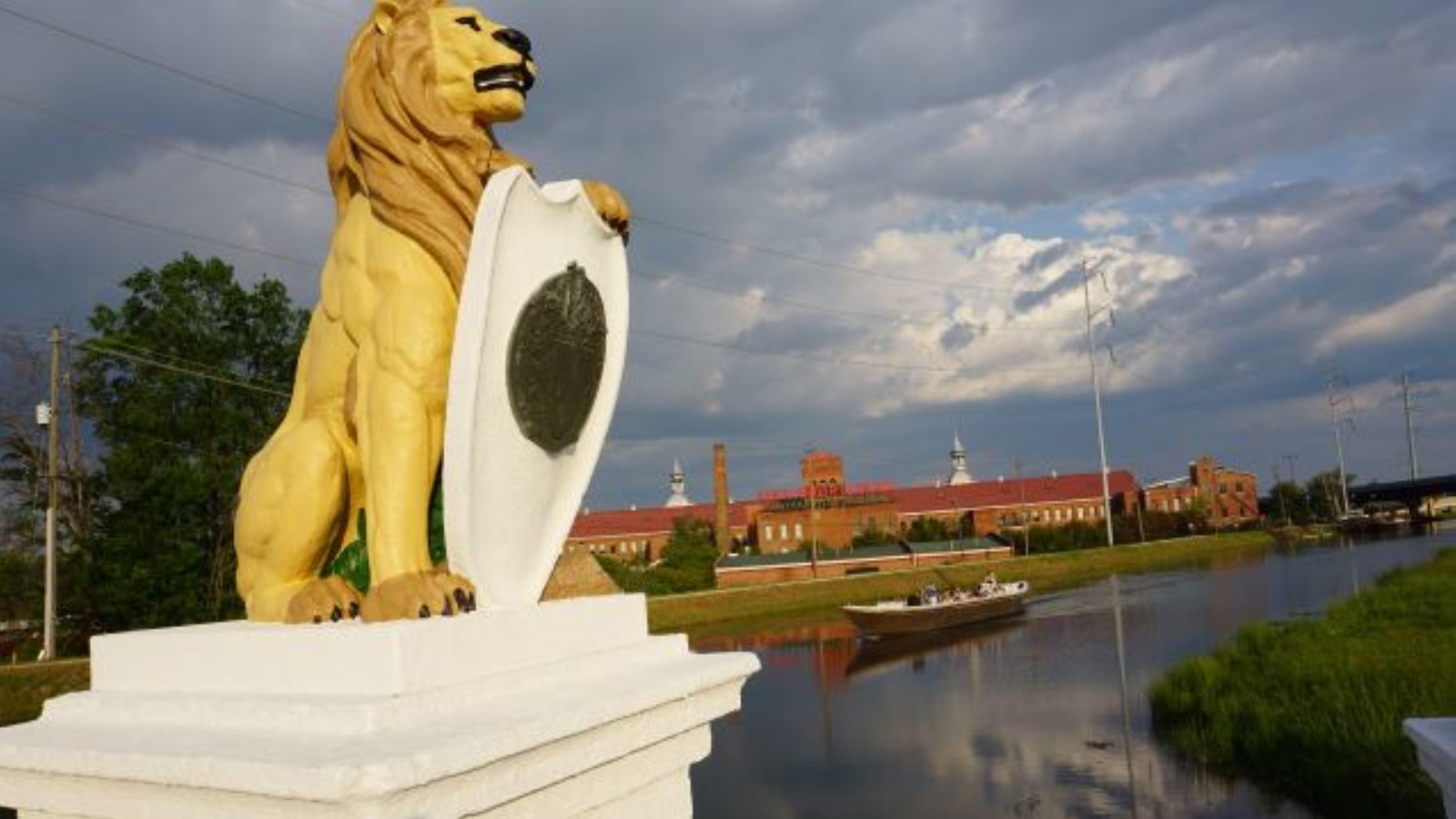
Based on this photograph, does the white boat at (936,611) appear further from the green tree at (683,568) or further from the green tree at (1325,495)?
the green tree at (1325,495)

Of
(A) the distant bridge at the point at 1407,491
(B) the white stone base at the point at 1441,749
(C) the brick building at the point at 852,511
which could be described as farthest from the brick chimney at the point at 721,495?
(A) the distant bridge at the point at 1407,491

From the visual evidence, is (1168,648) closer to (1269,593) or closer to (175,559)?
(1269,593)

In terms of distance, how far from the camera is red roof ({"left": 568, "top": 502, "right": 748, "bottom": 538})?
2462 inches

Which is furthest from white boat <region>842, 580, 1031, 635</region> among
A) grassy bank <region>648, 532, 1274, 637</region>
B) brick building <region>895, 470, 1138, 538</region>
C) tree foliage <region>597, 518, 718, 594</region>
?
brick building <region>895, 470, 1138, 538</region>

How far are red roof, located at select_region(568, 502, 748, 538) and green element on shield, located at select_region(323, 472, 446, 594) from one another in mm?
59411

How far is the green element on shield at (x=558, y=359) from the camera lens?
2.47 metres

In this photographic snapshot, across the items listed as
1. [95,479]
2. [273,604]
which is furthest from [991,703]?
[95,479]

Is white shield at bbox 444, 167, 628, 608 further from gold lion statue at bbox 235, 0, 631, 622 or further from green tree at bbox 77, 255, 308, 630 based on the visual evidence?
green tree at bbox 77, 255, 308, 630

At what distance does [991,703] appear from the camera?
15117 mm

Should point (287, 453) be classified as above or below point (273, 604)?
above

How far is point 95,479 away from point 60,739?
2232 centimetres

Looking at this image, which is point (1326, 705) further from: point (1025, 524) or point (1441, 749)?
point (1025, 524)

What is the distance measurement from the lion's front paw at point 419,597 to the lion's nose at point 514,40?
4.83ft

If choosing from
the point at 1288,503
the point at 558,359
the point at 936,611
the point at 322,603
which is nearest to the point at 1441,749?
the point at 558,359
